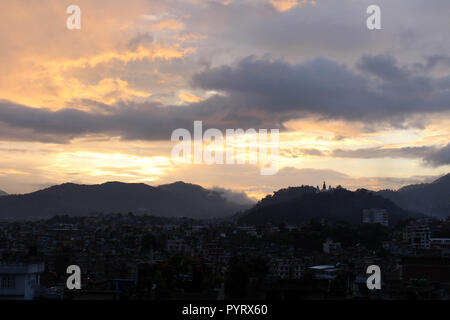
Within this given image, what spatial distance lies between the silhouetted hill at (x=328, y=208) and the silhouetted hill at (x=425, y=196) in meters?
35.8

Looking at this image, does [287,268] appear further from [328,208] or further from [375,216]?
[328,208]

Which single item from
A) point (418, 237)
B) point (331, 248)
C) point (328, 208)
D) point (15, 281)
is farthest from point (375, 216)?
point (15, 281)

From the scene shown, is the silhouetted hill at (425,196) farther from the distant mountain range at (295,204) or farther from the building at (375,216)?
the building at (375,216)

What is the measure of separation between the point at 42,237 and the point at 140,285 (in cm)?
6990

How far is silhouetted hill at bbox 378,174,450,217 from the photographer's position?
174137mm

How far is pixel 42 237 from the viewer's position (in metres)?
89.9

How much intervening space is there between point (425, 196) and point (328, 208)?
65420 millimetres

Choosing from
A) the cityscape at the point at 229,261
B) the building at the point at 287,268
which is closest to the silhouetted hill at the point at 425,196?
the cityscape at the point at 229,261

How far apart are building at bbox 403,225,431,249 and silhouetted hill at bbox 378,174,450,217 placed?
88.4m

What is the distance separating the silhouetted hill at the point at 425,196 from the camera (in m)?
174

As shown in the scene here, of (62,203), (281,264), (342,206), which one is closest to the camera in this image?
(281,264)

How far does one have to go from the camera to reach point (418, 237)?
79.4 meters
